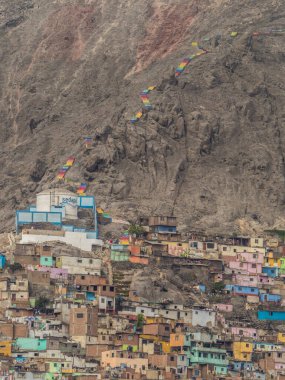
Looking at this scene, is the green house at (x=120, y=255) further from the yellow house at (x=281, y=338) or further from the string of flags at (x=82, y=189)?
the yellow house at (x=281, y=338)

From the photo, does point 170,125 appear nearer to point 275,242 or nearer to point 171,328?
point 275,242

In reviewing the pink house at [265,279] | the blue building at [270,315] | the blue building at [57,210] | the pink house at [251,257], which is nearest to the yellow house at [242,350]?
the blue building at [270,315]

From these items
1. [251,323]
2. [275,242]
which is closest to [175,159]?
[275,242]

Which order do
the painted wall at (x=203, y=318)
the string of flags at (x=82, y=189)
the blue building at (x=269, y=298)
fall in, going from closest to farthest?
1. the painted wall at (x=203, y=318)
2. the blue building at (x=269, y=298)
3. the string of flags at (x=82, y=189)

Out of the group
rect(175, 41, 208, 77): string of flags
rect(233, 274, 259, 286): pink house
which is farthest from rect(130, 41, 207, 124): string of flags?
rect(233, 274, 259, 286): pink house

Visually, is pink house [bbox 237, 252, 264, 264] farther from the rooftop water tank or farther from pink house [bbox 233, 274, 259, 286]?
the rooftop water tank

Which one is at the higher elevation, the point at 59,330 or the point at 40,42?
the point at 40,42
